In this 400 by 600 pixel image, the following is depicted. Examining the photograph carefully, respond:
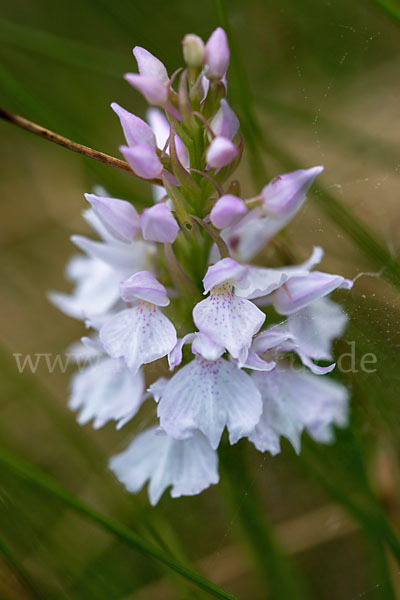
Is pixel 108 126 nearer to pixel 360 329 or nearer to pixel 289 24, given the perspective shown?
pixel 289 24

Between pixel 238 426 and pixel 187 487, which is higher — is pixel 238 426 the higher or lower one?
the higher one

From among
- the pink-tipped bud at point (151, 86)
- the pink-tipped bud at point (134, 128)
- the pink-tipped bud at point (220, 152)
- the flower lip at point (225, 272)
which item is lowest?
the flower lip at point (225, 272)

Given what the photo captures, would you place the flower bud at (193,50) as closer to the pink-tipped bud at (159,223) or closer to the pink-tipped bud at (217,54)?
the pink-tipped bud at (217,54)

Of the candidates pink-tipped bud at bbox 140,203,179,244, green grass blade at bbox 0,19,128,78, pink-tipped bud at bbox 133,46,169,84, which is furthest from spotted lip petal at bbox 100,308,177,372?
green grass blade at bbox 0,19,128,78

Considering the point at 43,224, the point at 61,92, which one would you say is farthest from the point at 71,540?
the point at 61,92

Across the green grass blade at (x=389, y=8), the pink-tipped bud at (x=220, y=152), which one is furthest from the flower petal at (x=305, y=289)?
the green grass blade at (x=389, y=8)

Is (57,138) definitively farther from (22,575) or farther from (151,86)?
(22,575)
